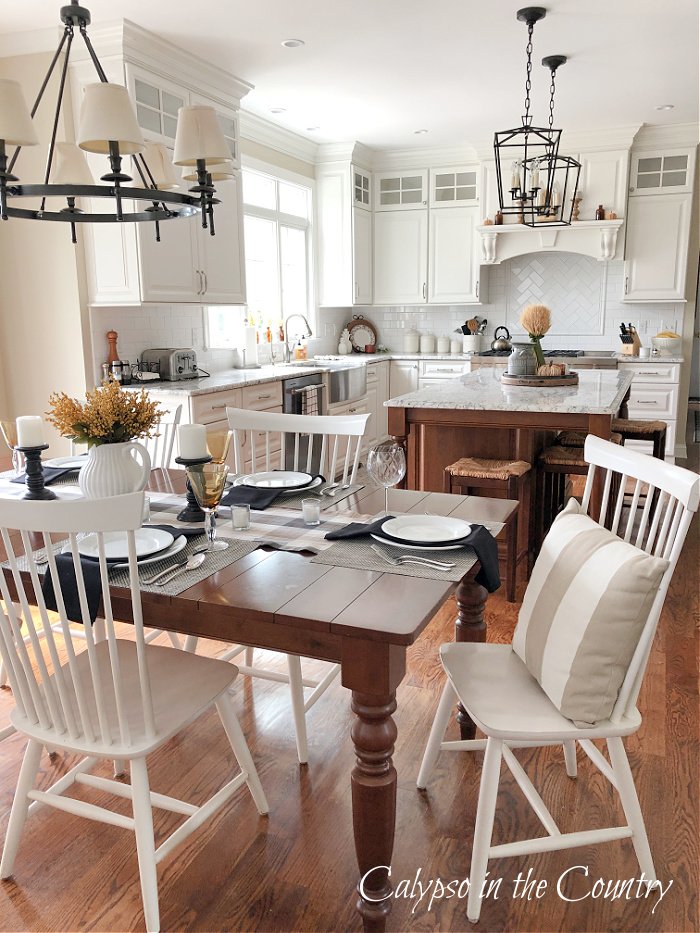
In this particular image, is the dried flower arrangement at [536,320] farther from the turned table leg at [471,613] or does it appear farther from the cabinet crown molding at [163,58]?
the cabinet crown molding at [163,58]

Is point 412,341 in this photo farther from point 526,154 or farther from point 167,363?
point 167,363

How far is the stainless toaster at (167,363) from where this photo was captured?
4.53 metres

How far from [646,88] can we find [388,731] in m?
5.00

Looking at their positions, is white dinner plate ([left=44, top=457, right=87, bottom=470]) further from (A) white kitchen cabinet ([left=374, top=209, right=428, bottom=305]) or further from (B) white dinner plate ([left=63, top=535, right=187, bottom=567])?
(A) white kitchen cabinet ([left=374, top=209, right=428, bottom=305])

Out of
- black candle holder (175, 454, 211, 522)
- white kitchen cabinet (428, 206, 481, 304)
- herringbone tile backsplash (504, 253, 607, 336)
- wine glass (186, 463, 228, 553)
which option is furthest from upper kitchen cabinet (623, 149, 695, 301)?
wine glass (186, 463, 228, 553)

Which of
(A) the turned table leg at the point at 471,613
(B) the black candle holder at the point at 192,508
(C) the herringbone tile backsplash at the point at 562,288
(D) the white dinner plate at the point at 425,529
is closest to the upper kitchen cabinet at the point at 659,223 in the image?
(C) the herringbone tile backsplash at the point at 562,288

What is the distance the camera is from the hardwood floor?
1.65m

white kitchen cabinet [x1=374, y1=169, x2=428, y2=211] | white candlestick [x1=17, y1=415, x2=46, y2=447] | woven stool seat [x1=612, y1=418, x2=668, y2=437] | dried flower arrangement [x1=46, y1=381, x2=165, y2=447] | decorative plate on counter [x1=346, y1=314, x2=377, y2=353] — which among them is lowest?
woven stool seat [x1=612, y1=418, x2=668, y2=437]

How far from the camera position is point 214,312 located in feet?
17.8

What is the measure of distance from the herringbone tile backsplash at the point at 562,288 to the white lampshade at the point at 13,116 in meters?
5.69

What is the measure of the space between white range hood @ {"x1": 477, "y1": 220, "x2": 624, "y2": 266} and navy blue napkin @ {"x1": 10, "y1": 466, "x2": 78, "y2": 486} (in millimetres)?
4723

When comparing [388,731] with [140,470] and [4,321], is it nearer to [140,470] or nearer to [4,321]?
[140,470]

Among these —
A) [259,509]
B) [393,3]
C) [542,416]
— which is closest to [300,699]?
[259,509]

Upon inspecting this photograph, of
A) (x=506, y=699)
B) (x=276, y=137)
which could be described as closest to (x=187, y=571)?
(x=506, y=699)
